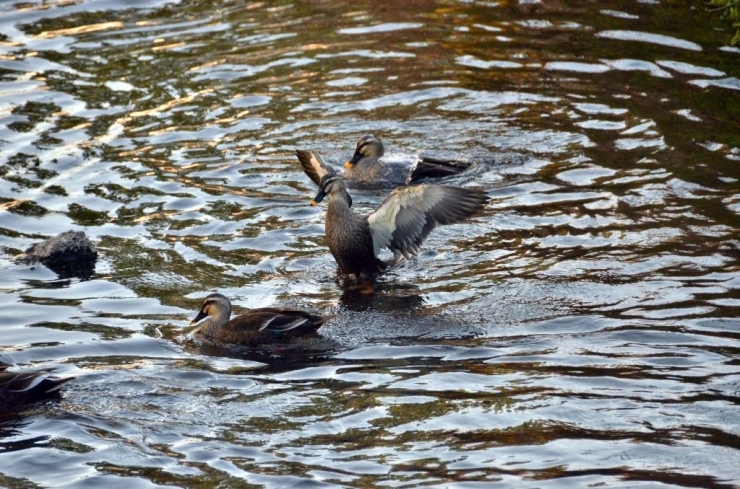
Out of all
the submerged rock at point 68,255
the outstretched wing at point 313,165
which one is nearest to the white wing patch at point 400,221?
the outstretched wing at point 313,165

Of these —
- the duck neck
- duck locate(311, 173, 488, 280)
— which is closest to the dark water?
the duck neck

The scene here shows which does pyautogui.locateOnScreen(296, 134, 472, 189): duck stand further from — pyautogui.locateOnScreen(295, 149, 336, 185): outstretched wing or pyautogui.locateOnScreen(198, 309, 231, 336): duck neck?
pyautogui.locateOnScreen(198, 309, 231, 336): duck neck

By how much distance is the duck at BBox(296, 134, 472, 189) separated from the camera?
13125mm

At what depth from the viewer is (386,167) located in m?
13.3

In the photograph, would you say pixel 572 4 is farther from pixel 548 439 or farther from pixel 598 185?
pixel 548 439

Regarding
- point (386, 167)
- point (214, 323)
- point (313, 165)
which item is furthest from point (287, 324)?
point (386, 167)

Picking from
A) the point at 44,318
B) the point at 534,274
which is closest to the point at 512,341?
the point at 534,274

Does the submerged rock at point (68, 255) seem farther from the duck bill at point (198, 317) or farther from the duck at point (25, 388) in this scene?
the duck at point (25, 388)

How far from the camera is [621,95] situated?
14727mm

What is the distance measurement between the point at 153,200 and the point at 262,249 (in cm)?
191

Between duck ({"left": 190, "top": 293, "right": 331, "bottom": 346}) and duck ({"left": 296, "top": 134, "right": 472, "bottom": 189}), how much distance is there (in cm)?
408

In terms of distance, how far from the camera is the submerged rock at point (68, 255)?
428 inches

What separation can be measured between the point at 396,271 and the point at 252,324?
2.24m

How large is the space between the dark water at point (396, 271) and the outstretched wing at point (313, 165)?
386 millimetres
